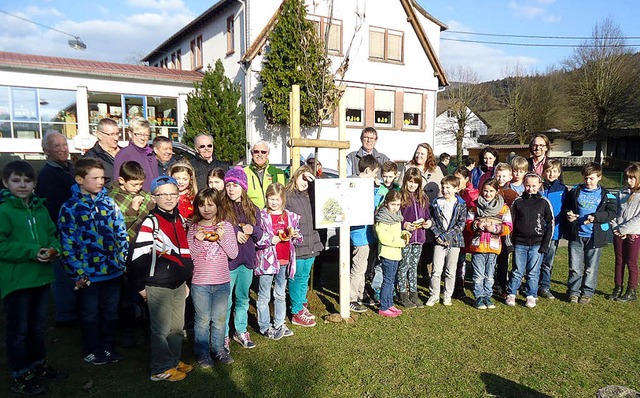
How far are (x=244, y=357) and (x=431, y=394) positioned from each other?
1789 mm

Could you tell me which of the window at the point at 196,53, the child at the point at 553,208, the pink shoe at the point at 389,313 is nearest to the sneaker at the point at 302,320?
the pink shoe at the point at 389,313

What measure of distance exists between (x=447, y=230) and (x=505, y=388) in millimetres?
2161

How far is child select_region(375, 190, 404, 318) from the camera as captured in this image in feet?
16.1

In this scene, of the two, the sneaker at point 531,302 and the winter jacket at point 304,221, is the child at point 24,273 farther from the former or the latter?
the sneaker at point 531,302

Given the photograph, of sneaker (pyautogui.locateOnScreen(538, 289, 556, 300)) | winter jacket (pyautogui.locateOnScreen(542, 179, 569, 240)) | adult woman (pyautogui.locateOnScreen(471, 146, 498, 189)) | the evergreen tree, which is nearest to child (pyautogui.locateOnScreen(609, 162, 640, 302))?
winter jacket (pyautogui.locateOnScreen(542, 179, 569, 240))

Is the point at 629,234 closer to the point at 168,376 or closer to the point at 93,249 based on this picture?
the point at 168,376

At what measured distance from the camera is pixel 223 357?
377cm

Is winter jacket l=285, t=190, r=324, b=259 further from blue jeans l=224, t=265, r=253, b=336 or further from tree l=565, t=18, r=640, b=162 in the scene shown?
tree l=565, t=18, r=640, b=162

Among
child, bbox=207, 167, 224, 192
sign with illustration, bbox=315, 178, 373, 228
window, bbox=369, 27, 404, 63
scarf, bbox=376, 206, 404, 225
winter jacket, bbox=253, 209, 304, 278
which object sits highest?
window, bbox=369, 27, 404, 63

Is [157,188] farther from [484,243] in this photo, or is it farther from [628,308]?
[628,308]

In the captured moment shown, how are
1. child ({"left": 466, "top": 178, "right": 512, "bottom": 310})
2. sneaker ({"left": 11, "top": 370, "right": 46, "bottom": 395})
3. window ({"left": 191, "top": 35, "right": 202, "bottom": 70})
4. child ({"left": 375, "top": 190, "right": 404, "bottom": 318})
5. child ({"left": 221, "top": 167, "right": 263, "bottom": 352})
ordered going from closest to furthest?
sneaker ({"left": 11, "top": 370, "right": 46, "bottom": 395}) < child ({"left": 221, "top": 167, "right": 263, "bottom": 352}) < child ({"left": 375, "top": 190, "right": 404, "bottom": 318}) < child ({"left": 466, "top": 178, "right": 512, "bottom": 310}) < window ({"left": 191, "top": 35, "right": 202, "bottom": 70})

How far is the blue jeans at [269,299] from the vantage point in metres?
4.30

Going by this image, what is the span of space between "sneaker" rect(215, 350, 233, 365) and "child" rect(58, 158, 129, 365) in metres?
1.01

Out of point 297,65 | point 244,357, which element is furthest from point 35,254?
point 297,65
